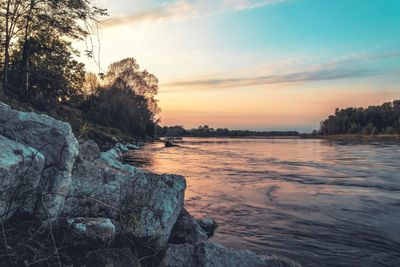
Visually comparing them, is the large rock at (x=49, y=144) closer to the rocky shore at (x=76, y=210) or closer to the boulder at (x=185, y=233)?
the rocky shore at (x=76, y=210)

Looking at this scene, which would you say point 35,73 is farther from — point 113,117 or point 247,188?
point 113,117

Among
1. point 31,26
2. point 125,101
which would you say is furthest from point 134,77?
point 31,26

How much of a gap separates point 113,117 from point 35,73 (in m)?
40.4

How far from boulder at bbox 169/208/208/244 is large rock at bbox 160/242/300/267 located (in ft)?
3.78

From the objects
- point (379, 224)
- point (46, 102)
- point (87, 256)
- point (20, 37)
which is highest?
point (20, 37)

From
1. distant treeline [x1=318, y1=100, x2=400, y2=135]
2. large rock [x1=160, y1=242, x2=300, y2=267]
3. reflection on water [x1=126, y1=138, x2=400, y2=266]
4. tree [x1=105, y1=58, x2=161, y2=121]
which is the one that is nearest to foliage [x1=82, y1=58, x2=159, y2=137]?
tree [x1=105, y1=58, x2=161, y2=121]

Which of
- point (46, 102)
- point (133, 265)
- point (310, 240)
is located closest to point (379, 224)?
point (310, 240)

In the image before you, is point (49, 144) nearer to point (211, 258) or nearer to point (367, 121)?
point (211, 258)

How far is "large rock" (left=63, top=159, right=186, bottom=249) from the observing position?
Answer: 580 centimetres

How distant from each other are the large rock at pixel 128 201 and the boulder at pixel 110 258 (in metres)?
0.56

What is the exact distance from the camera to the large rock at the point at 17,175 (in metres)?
4.52

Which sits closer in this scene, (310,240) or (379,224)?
(310,240)

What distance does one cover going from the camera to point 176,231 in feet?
23.8

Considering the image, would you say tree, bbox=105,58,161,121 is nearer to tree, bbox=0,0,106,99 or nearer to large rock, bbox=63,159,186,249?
tree, bbox=0,0,106,99
